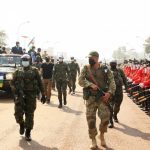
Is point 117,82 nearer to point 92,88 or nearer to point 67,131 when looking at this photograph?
point 67,131

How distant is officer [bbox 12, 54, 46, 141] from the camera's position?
910cm

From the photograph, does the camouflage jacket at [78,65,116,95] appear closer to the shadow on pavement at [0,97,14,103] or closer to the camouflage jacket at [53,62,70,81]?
the camouflage jacket at [53,62,70,81]

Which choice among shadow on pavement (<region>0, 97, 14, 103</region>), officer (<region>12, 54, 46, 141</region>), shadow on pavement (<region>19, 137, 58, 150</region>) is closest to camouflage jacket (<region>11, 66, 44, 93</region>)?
officer (<region>12, 54, 46, 141</region>)

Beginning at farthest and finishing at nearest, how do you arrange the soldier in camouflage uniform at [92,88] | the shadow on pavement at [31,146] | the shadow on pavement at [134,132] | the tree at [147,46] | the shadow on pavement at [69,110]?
the tree at [147,46], the shadow on pavement at [69,110], the shadow on pavement at [134,132], the shadow on pavement at [31,146], the soldier in camouflage uniform at [92,88]

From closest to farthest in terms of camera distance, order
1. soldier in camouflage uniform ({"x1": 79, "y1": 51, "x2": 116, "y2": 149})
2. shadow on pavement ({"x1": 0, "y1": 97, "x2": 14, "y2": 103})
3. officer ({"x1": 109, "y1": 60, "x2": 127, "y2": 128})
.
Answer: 1. soldier in camouflage uniform ({"x1": 79, "y1": 51, "x2": 116, "y2": 149})
2. officer ({"x1": 109, "y1": 60, "x2": 127, "y2": 128})
3. shadow on pavement ({"x1": 0, "y1": 97, "x2": 14, "y2": 103})

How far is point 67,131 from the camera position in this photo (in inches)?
410

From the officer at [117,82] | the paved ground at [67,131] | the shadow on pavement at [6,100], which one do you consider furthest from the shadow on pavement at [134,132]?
the shadow on pavement at [6,100]

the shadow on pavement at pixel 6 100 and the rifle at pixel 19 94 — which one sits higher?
the rifle at pixel 19 94

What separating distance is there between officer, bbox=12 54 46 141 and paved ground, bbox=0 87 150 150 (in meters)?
0.52

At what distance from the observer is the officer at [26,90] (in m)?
9.10

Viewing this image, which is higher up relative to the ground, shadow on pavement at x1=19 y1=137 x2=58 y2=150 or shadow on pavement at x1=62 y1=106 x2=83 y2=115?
shadow on pavement at x1=19 y1=137 x2=58 y2=150

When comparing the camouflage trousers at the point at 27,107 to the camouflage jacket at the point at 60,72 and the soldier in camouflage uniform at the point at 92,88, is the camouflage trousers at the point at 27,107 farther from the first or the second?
the camouflage jacket at the point at 60,72

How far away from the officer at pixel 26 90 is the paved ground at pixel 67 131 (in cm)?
52

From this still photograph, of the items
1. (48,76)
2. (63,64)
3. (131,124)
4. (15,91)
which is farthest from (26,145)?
(48,76)
